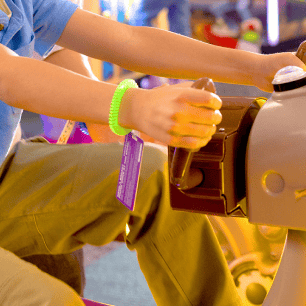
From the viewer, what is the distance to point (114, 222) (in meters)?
0.56

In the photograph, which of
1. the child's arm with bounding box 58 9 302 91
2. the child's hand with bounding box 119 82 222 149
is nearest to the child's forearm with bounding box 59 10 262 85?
the child's arm with bounding box 58 9 302 91

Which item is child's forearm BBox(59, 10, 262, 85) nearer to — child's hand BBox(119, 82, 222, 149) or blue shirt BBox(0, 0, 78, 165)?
blue shirt BBox(0, 0, 78, 165)

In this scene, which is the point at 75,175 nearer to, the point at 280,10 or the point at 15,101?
the point at 15,101

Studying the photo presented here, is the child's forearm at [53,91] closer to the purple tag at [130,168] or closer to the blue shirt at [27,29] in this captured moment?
the purple tag at [130,168]

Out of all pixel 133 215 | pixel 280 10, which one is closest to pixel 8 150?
pixel 133 215

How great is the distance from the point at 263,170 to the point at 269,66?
236mm

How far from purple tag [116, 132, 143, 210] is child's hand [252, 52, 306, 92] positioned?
0.75ft

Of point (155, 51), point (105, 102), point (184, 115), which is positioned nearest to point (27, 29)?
point (155, 51)

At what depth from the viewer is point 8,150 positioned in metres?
0.68

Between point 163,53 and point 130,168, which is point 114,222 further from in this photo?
point 163,53

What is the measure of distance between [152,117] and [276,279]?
0.23 metres

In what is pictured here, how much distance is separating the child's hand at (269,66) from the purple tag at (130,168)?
229 millimetres

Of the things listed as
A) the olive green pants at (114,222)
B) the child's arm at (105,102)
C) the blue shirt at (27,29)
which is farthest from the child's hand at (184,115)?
the blue shirt at (27,29)

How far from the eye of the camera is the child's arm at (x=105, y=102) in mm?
330
